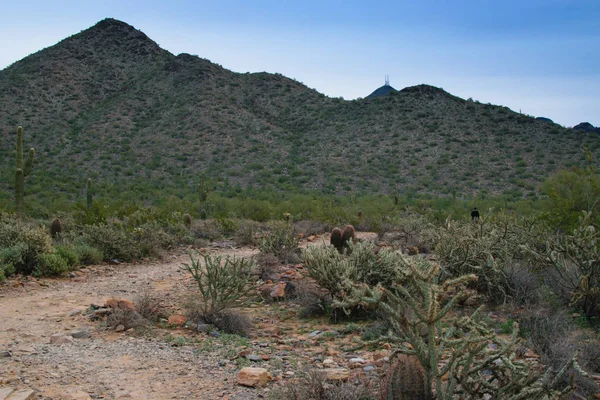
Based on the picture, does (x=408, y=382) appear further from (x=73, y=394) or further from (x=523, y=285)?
(x=523, y=285)

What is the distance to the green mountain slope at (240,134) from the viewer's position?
3195cm

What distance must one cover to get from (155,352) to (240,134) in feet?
110

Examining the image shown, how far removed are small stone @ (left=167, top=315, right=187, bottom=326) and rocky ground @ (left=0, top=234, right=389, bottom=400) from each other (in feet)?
0.19

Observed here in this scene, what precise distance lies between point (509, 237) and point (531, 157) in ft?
92.7

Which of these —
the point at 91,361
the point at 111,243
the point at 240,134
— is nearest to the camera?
the point at 91,361

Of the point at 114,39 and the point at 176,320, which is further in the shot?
the point at 114,39

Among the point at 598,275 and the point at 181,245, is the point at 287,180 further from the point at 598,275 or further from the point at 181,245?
the point at 598,275

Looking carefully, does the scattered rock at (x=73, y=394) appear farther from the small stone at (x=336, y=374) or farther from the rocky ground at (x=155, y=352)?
the small stone at (x=336, y=374)

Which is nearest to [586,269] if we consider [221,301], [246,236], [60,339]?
[221,301]

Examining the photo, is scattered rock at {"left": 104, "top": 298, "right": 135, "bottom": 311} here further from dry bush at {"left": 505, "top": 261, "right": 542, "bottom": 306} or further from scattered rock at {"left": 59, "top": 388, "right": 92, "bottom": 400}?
dry bush at {"left": 505, "top": 261, "right": 542, "bottom": 306}

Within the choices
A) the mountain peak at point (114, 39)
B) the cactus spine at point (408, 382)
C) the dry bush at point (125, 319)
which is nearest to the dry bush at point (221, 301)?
the dry bush at point (125, 319)

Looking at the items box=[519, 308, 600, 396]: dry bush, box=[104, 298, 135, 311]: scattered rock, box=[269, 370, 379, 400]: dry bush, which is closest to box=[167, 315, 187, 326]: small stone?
box=[104, 298, 135, 311]: scattered rock

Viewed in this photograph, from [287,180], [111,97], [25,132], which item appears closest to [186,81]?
[111,97]

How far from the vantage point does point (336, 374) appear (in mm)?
4699
